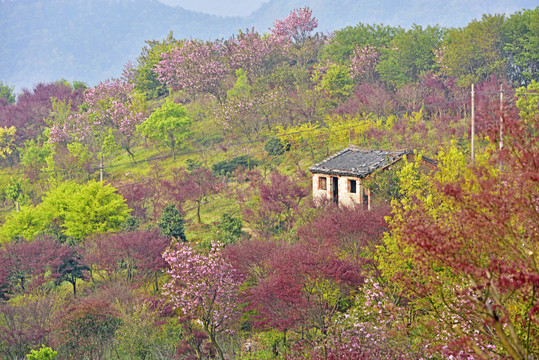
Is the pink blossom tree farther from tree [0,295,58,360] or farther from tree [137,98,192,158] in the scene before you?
tree [0,295,58,360]

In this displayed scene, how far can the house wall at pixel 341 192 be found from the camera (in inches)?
1312

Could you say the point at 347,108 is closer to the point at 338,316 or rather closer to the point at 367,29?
the point at 367,29

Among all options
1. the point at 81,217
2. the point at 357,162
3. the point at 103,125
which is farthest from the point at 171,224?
the point at 103,125

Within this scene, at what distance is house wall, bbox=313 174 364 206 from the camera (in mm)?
33312

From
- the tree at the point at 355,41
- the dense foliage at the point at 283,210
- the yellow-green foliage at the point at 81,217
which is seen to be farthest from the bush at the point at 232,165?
the tree at the point at 355,41

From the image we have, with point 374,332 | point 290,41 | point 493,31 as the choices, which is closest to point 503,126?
point 374,332

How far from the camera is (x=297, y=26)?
273 feet

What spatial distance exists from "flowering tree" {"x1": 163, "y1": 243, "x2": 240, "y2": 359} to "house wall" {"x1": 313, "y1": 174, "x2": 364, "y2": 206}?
11376 mm

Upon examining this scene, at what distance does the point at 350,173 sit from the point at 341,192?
5.47 ft

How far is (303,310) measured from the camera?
1922 cm

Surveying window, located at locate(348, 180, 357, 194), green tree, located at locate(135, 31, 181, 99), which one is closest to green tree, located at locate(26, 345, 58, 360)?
window, located at locate(348, 180, 357, 194)

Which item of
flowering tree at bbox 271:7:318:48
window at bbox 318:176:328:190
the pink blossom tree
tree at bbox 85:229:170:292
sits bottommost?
tree at bbox 85:229:170:292

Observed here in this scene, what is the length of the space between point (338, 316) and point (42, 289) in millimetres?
18301

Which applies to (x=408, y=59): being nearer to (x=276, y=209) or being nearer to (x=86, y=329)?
(x=276, y=209)
